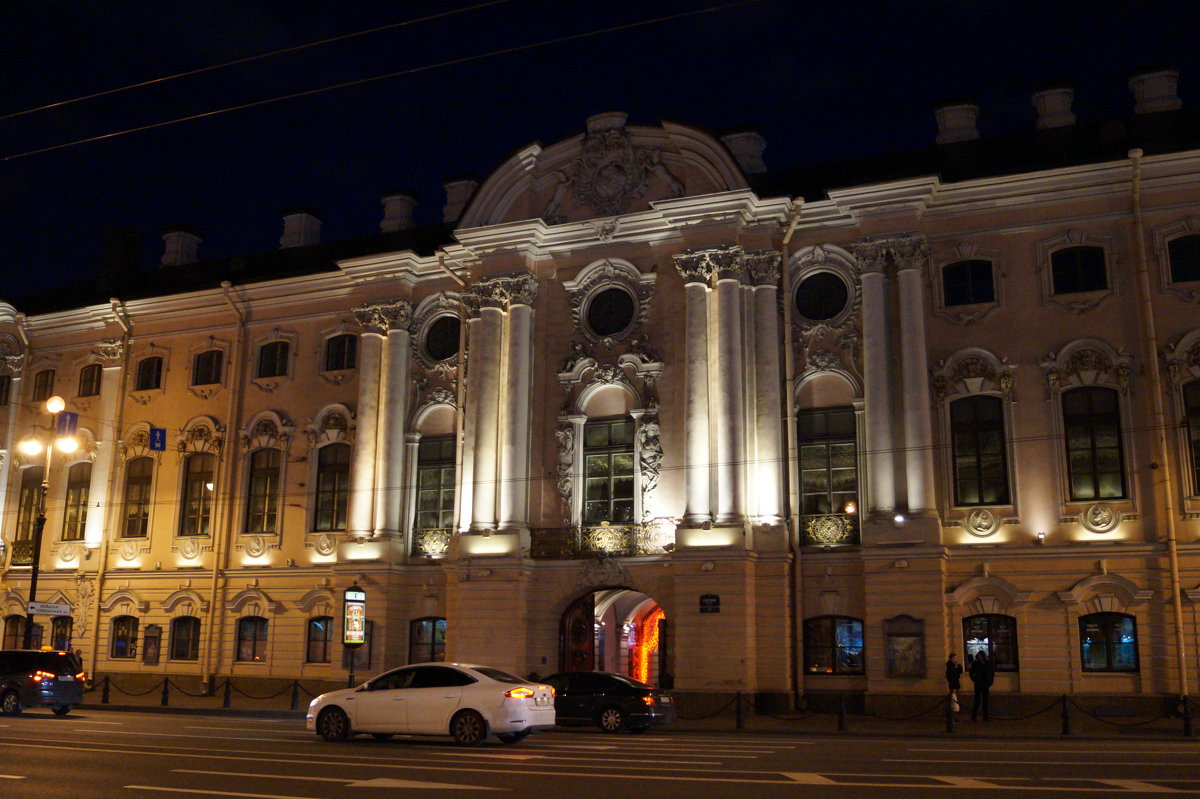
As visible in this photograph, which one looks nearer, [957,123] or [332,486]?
[957,123]

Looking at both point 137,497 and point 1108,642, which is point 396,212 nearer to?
point 137,497

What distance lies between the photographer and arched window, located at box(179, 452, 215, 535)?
37.1 m

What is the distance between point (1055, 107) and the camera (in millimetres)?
30828

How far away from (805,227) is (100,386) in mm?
Answer: 24936

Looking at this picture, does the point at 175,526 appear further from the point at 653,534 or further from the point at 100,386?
the point at 653,534

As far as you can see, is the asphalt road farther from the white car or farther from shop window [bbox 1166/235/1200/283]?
shop window [bbox 1166/235/1200/283]

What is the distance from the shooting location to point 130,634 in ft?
122

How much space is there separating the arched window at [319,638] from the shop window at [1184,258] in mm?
24285

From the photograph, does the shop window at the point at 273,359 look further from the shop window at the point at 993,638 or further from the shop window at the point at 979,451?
the shop window at the point at 993,638

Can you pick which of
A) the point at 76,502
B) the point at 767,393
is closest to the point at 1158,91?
the point at 767,393

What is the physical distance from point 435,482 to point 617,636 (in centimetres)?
742

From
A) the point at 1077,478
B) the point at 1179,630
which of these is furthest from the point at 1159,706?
the point at 1077,478

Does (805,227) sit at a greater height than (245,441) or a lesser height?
greater

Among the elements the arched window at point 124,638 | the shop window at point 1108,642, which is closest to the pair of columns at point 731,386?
the shop window at point 1108,642
